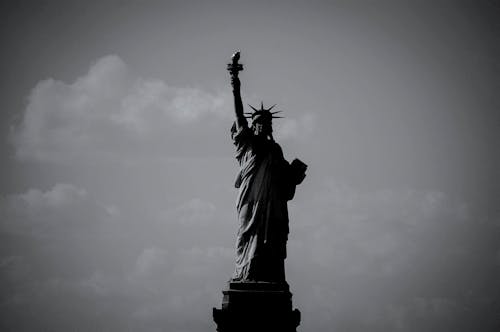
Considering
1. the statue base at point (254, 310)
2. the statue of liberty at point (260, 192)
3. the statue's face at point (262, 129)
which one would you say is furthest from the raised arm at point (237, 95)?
the statue base at point (254, 310)

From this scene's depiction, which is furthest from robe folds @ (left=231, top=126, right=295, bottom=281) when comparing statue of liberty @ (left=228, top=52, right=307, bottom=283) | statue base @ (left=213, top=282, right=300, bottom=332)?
statue base @ (left=213, top=282, right=300, bottom=332)

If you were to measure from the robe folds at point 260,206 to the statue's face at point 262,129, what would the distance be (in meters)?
0.19

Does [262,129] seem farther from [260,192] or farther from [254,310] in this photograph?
[254,310]

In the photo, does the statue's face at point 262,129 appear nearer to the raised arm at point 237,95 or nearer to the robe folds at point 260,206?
the robe folds at point 260,206

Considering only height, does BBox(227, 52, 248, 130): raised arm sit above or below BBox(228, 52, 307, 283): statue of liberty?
above

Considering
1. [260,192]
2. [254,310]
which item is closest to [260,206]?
[260,192]

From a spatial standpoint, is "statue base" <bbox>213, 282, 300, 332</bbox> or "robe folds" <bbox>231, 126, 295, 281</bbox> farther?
"robe folds" <bbox>231, 126, 295, 281</bbox>

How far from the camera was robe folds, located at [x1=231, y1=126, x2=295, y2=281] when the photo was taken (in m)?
12.0

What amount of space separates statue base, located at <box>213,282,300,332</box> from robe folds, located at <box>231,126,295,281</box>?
1.21 ft

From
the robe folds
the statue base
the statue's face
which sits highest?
the statue's face

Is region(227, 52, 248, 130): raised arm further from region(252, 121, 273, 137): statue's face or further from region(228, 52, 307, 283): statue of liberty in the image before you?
region(252, 121, 273, 137): statue's face

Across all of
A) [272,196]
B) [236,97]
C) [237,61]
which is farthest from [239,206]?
A: [237,61]

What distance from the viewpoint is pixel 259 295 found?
11.5 m

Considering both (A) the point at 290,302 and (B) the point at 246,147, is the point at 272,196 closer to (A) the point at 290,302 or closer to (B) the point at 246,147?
(B) the point at 246,147
